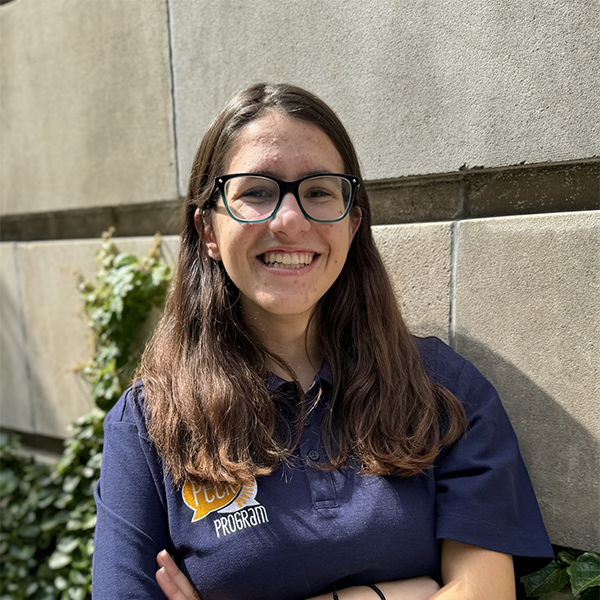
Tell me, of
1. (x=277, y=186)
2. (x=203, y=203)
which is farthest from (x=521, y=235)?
(x=203, y=203)

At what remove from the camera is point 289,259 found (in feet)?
6.31

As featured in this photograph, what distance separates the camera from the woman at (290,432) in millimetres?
1766

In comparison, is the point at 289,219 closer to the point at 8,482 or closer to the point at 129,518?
the point at 129,518

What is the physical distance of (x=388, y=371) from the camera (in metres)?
2.02

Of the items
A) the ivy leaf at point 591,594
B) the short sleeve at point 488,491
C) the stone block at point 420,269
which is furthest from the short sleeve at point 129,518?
the ivy leaf at point 591,594

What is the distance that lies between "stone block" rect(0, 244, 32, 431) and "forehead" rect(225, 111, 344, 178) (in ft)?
8.54

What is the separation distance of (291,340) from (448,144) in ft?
3.05

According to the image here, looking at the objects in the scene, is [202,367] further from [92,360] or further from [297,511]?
[92,360]

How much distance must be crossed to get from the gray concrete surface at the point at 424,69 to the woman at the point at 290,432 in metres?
0.39

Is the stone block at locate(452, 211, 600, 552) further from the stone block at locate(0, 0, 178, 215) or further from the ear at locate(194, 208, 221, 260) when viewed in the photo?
A: the stone block at locate(0, 0, 178, 215)

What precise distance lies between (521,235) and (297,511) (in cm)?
119

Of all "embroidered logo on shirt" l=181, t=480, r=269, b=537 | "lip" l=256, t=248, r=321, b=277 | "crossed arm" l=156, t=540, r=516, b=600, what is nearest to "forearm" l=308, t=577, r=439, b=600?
"crossed arm" l=156, t=540, r=516, b=600

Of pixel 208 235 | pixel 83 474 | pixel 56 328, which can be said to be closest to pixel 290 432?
pixel 208 235

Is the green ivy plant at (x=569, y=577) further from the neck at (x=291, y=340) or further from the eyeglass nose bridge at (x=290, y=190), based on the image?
the eyeglass nose bridge at (x=290, y=190)
